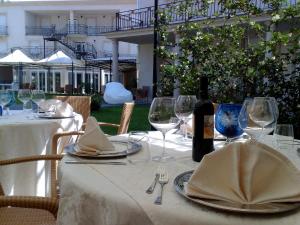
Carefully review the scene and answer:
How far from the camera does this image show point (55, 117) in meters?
3.20

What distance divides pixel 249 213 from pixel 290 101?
3536 millimetres

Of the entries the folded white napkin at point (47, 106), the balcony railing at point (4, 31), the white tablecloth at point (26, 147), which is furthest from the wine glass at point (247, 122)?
the balcony railing at point (4, 31)

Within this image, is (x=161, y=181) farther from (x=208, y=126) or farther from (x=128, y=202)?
(x=208, y=126)

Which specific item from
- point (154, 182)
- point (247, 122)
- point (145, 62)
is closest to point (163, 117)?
point (247, 122)

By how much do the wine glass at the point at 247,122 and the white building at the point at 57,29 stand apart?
30.5 m

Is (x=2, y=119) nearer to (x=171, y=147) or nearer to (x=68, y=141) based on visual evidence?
(x=68, y=141)

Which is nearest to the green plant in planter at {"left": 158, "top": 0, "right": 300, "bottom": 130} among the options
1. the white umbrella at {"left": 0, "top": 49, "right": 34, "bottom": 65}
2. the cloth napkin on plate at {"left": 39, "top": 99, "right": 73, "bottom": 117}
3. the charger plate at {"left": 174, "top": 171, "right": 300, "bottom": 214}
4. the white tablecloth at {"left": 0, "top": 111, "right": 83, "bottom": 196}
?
the cloth napkin on plate at {"left": 39, "top": 99, "right": 73, "bottom": 117}

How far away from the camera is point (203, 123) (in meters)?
1.40

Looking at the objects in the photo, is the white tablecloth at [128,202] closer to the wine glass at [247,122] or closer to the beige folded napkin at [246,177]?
the beige folded napkin at [246,177]

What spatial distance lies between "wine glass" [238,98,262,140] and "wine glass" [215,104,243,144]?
1.6 inches

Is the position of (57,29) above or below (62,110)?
above

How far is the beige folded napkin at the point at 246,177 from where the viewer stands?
0.94 m

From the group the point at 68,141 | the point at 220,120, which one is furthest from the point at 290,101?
the point at 220,120

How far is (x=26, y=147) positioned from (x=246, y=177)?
227cm
